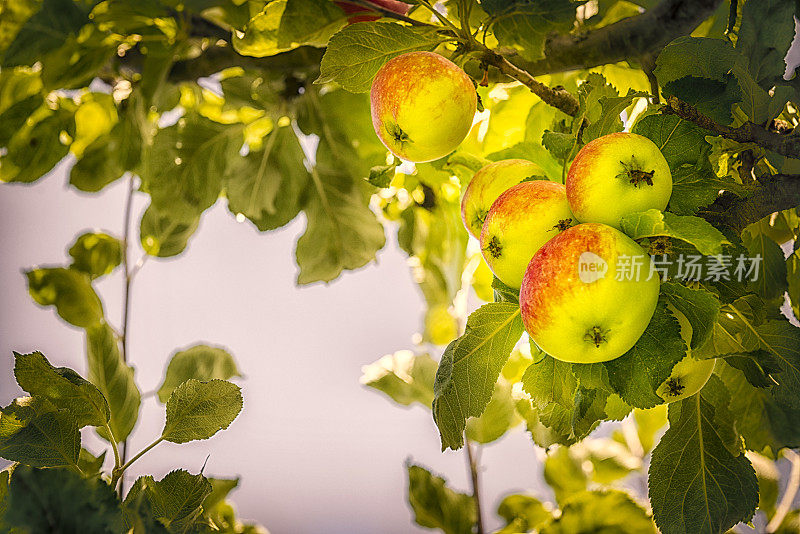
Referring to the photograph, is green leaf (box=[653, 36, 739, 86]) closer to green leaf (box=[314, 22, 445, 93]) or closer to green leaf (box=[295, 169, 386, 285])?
Result: green leaf (box=[314, 22, 445, 93])

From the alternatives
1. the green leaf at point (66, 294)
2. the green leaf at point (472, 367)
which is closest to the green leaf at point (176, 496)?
the green leaf at point (472, 367)

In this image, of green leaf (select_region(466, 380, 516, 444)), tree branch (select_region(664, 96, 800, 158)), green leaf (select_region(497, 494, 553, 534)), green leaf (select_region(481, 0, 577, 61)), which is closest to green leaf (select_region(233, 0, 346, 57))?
green leaf (select_region(481, 0, 577, 61))

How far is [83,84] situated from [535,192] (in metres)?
0.43

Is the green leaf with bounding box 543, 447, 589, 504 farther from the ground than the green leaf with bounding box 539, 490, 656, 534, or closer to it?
closer to it

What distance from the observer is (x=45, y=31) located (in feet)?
1.61

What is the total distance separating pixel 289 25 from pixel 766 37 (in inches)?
10.4

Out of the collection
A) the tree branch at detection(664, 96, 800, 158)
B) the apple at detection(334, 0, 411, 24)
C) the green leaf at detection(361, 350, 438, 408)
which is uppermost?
the apple at detection(334, 0, 411, 24)

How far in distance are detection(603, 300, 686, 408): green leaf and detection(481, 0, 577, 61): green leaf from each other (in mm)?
173

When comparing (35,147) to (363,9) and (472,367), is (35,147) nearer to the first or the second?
(363,9)

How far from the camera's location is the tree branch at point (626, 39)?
0.34m

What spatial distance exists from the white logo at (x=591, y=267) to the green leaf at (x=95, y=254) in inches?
21.2

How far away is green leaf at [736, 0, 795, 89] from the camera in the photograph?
0.31 meters

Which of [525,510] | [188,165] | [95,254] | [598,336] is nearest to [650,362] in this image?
[598,336]

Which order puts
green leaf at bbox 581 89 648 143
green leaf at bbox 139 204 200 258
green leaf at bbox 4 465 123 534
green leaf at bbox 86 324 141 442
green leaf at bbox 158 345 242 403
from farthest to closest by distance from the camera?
Result: green leaf at bbox 139 204 200 258 < green leaf at bbox 158 345 242 403 < green leaf at bbox 86 324 141 442 < green leaf at bbox 581 89 648 143 < green leaf at bbox 4 465 123 534
